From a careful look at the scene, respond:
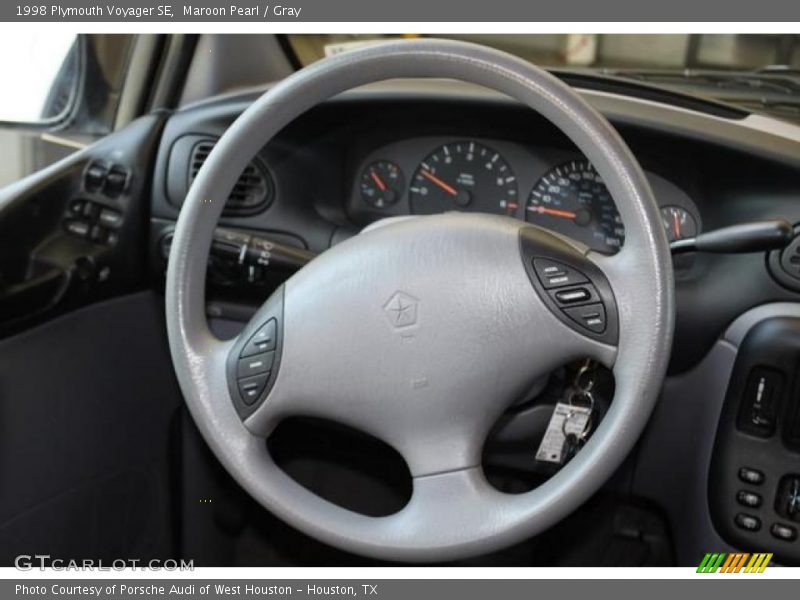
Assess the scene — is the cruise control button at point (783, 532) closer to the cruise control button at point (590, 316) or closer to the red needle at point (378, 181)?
the cruise control button at point (590, 316)

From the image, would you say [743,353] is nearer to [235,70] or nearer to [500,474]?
[500,474]

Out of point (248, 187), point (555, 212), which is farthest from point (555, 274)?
point (248, 187)

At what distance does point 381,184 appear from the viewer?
1698 mm

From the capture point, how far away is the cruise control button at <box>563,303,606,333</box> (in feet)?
3.56

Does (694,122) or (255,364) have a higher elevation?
(694,122)

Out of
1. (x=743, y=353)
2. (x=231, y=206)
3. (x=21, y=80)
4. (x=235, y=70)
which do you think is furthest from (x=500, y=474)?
(x=21, y=80)

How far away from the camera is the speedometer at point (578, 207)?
149 cm

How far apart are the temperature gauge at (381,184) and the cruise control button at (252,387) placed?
61 cm

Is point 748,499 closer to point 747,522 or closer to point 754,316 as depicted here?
point 747,522

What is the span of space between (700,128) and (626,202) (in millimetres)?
421

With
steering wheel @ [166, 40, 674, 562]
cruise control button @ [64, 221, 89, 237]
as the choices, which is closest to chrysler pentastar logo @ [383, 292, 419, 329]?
steering wheel @ [166, 40, 674, 562]

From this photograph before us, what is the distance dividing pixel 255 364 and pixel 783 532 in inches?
31.0

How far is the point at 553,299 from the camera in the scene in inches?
42.9

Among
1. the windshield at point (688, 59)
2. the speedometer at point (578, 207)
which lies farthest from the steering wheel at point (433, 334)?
the windshield at point (688, 59)
